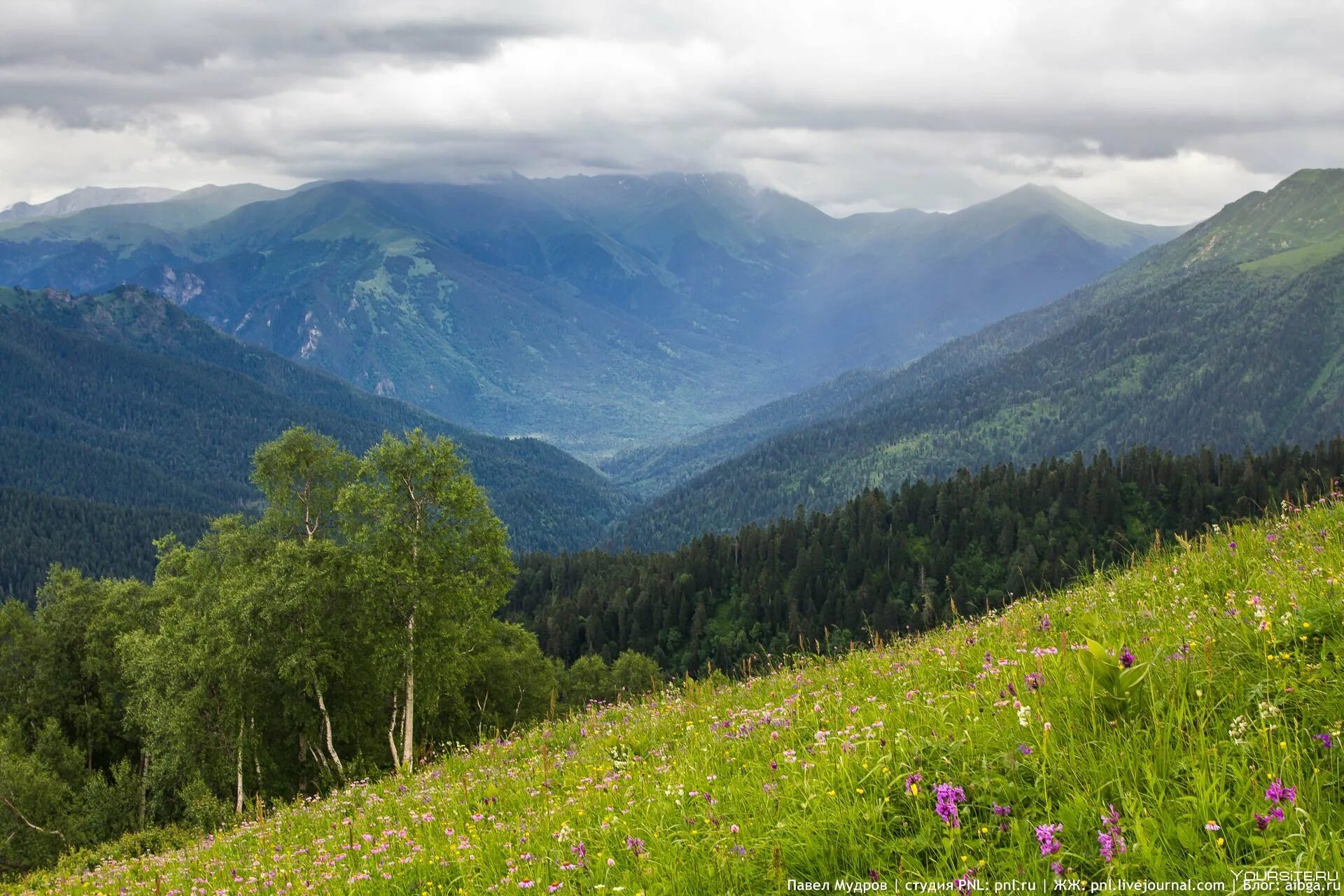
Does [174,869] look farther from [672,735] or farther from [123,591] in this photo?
[123,591]

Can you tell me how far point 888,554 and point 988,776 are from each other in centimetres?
16005

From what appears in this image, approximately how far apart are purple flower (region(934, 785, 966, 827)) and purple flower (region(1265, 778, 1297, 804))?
2.02m

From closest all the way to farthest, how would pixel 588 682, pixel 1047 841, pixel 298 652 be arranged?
pixel 1047 841, pixel 298 652, pixel 588 682

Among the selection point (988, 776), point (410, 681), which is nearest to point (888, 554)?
point (410, 681)

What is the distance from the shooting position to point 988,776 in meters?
7.07

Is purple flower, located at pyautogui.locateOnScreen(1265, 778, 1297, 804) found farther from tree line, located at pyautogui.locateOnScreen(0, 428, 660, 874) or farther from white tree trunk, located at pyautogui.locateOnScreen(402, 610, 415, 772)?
white tree trunk, located at pyautogui.locateOnScreen(402, 610, 415, 772)

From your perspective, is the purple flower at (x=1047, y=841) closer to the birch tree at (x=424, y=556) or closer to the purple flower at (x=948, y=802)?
the purple flower at (x=948, y=802)

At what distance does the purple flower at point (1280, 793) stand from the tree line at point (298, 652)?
23298 millimetres

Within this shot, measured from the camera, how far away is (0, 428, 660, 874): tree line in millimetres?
32219

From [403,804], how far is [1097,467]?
178674mm

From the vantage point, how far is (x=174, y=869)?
1433 cm

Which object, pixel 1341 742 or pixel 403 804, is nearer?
pixel 1341 742

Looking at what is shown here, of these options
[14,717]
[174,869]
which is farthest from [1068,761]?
[14,717]

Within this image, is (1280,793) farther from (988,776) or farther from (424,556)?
(424,556)
